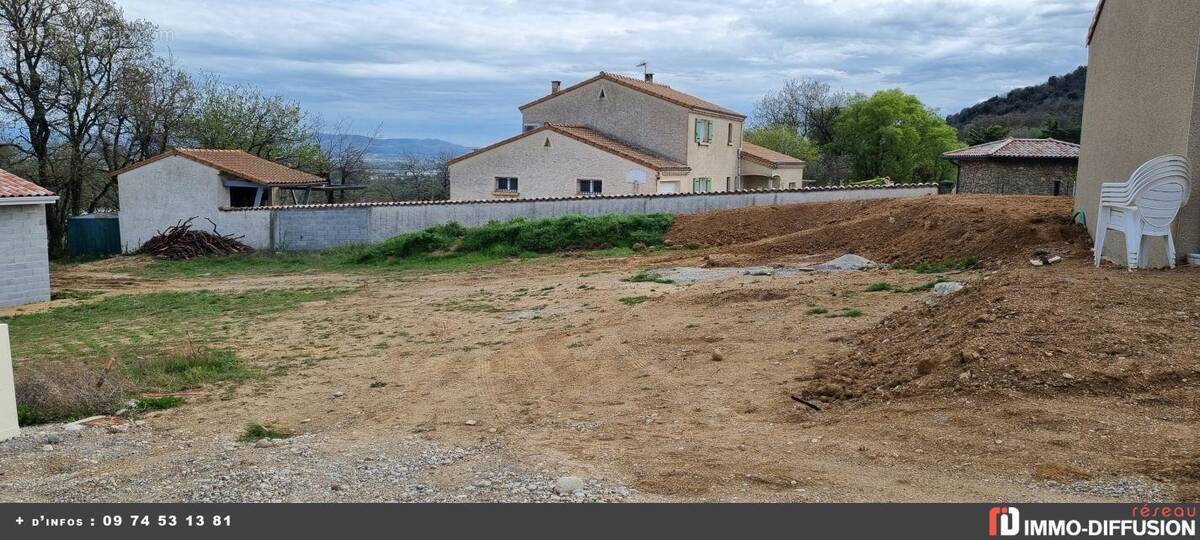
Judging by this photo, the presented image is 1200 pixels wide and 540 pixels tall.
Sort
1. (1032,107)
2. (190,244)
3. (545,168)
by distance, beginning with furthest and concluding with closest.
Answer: (1032,107)
(545,168)
(190,244)

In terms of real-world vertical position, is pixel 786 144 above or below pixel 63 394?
above

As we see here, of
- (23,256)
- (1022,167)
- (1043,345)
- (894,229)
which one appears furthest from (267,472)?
(1022,167)

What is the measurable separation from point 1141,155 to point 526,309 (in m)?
9.31

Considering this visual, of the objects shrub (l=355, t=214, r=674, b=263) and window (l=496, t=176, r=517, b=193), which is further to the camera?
window (l=496, t=176, r=517, b=193)

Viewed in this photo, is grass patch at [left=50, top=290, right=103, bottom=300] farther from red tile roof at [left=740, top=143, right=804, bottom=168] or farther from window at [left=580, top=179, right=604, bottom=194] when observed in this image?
red tile roof at [left=740, top=143, right=804, bottom=168]

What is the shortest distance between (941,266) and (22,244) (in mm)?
19148

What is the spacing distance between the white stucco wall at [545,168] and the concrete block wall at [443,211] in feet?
21.7

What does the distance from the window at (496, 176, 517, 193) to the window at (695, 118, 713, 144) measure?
7.83 meters

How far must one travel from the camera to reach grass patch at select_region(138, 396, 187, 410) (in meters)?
9.56

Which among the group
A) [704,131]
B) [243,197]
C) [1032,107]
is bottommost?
[243,197]

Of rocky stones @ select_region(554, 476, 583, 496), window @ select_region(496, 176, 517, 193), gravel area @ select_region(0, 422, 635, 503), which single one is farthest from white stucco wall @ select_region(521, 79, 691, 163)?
rocky stones @ select_region(554, 476, 583, 496)

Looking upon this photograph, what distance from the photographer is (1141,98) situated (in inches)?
503

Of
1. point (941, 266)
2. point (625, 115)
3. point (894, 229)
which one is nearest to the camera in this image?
point (941, 266)
